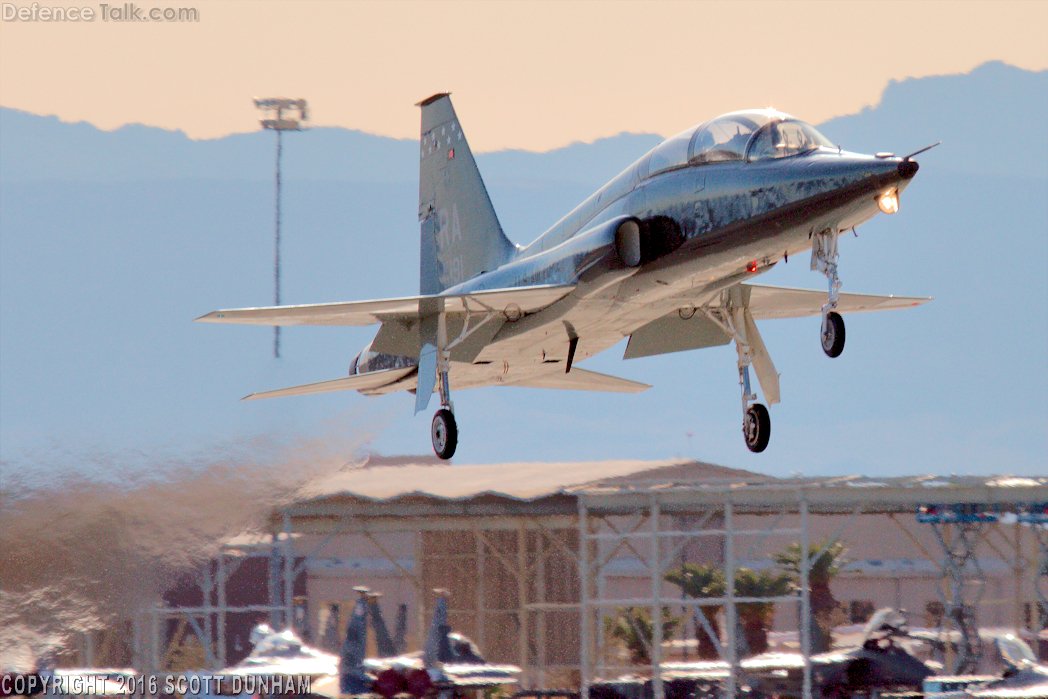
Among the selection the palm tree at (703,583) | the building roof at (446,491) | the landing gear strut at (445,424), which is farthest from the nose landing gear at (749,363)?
the palm tree at (703,583)

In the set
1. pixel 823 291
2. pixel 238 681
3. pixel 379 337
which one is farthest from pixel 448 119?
pixel 238 681

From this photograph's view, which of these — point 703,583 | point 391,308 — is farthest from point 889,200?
A: point 703,583

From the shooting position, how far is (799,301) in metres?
19.5

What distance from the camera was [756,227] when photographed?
14.7 metres

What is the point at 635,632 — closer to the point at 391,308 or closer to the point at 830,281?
the point at 391,308

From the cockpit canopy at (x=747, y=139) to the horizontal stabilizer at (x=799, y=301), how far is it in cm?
364

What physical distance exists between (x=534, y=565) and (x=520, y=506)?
199 inches

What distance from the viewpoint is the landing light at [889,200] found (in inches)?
537

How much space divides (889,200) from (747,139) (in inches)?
80.3

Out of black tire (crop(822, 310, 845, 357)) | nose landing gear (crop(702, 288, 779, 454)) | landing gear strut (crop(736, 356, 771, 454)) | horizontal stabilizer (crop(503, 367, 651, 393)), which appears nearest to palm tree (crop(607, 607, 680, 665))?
horizontal stabilizer (crop(503, 367, 651, 393))

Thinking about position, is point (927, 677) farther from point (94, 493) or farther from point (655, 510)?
point (94, 493)

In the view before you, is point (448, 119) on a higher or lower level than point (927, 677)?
higher

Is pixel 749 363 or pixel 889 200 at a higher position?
pixel 889 200

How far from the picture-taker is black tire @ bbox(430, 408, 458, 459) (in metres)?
19.0
